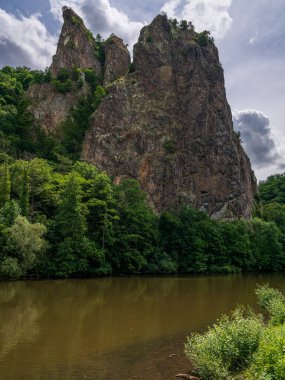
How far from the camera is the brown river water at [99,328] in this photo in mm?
15406

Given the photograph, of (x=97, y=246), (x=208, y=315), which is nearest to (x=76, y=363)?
(x=208, y=315)

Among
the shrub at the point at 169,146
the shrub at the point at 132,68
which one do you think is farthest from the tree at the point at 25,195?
the shrub at the point at 132,68

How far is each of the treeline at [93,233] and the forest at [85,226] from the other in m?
0.14

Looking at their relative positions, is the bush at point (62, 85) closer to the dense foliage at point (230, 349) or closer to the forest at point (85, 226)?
the forest at point (85, 226)

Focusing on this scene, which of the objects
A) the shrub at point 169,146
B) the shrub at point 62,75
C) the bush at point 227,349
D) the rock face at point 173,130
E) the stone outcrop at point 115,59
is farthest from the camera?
the stone outcrop at point 115,59

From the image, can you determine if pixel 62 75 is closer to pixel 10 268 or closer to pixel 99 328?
pixel 10 268

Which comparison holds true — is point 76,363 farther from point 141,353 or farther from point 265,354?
point 265,354

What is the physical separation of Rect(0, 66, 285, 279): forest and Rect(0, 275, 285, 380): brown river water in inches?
337

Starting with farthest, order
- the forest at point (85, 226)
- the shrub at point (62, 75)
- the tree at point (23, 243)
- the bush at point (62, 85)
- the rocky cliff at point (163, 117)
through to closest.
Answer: the shrub at point (62, 75), the bush at point (62, 85), the rocky cliff at point (163, 117), the forest at point (85, 226), the tree at point (23, 243)

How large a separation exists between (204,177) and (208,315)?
74.5 meters

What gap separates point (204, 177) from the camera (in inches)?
3959

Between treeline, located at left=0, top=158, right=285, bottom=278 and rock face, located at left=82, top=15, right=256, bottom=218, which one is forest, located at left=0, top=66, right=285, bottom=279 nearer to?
treeline, located at left=0, top=158, right=285, bottom=278

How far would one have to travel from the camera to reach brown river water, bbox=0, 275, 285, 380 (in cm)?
1541

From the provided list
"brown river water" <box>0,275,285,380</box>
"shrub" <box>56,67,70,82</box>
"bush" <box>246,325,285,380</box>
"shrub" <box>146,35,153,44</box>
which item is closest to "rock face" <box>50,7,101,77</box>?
"shrub" <box>56,67,70,82</box>
